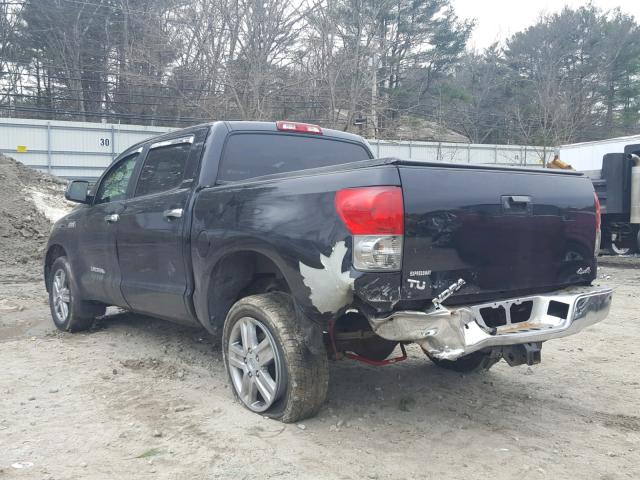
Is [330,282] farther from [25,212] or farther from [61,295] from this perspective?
[25,212]

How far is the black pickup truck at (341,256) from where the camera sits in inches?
130

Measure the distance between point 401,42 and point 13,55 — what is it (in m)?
18.1

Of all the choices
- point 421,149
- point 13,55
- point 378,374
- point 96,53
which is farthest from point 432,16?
point 378,374

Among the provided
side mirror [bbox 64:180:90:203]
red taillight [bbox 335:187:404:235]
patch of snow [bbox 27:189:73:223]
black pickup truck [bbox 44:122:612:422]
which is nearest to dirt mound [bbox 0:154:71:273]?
patch of snow [bbox 27:189:73:223]

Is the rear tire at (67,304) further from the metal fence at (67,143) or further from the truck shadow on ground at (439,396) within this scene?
the metal fence at (67,143)

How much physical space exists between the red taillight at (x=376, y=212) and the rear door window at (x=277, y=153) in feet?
5.54

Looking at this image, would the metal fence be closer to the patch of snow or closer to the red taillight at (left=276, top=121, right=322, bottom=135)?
the patch of snow

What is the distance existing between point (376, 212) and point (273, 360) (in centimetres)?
125

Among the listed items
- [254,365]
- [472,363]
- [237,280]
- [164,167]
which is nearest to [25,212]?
[164,167]

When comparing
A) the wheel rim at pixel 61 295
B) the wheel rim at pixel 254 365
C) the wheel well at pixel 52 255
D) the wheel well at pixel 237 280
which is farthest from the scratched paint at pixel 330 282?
the wheel well at pixel 52 255

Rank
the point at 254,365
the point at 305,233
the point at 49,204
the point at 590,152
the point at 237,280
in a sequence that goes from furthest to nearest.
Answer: the point at 590,152, the point at 49,204, the point at 237,280, the point at 254,365, the point at 305,233

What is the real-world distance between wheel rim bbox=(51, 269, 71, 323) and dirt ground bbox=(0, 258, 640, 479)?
1.88 feet

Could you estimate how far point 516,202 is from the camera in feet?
12.4

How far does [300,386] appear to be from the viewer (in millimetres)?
3729
